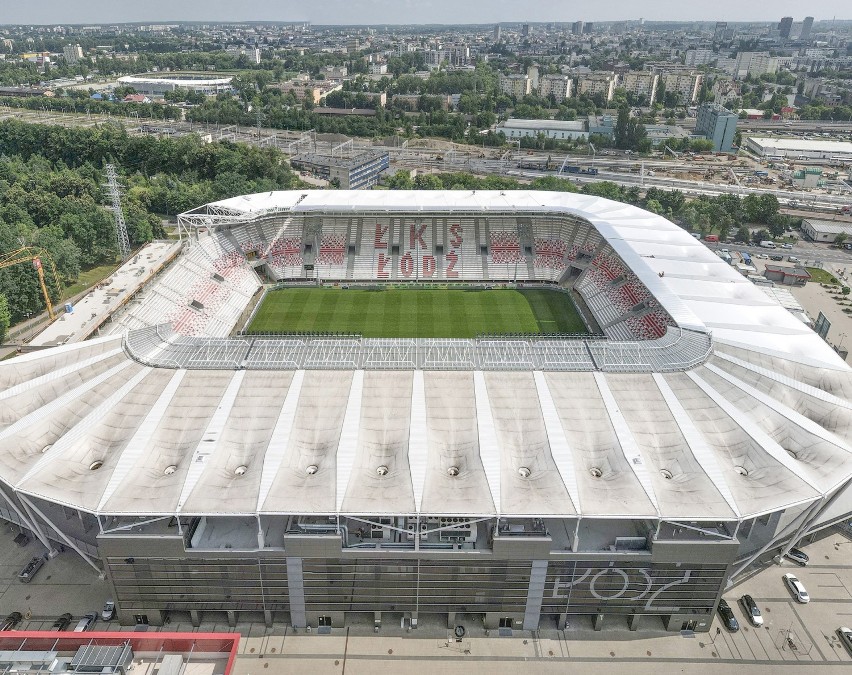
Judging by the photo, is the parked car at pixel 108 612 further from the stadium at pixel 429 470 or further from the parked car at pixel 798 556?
the parked car at pixel 798 556

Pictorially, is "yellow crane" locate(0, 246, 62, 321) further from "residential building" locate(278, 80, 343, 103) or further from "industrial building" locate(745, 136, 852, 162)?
"industrial building" locate(745, 136, 852, 162)

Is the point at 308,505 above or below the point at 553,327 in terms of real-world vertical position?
above

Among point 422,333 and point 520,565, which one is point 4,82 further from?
point 520,565

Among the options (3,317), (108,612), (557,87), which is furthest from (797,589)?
(557,87)

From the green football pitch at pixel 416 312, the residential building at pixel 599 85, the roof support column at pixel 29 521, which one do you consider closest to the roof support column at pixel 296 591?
the roof support column at pixel 29 521

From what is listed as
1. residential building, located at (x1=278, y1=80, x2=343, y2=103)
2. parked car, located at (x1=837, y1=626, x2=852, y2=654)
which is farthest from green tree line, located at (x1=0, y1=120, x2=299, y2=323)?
residential building, located at (x1=278, y1=80, x2=343, y2=103)

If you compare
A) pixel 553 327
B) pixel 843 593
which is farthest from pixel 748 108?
pixel 843 593
